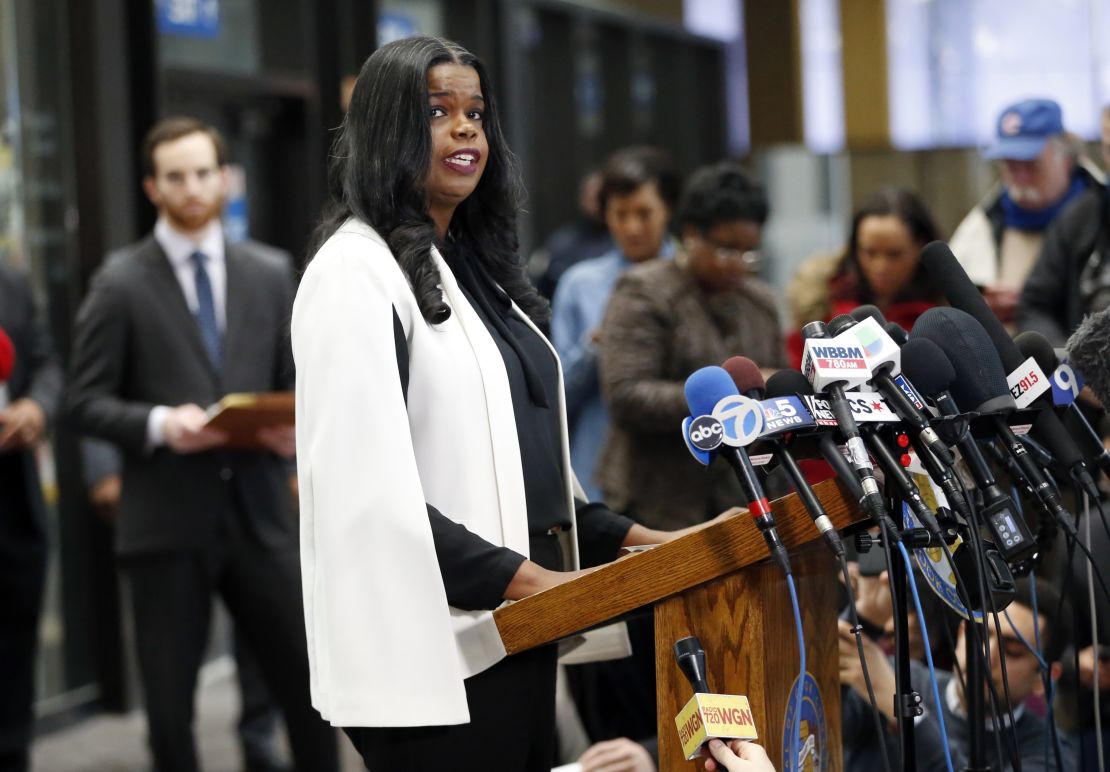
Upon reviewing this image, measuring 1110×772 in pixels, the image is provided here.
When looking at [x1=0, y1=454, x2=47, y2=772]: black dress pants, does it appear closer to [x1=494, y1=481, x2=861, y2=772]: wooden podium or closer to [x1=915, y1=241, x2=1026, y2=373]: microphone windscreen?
[x1=494, y1=481, x2=861, y2=772]: wooden podium

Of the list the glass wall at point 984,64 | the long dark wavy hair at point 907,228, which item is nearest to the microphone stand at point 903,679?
the long dark wavy hair at point 907,228

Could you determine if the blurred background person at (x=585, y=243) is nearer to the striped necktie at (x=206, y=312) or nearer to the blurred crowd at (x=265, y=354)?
the blurred crowd at (x=265, y=354)

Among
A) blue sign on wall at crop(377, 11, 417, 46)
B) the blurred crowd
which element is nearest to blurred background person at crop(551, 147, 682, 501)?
the blurred crowd

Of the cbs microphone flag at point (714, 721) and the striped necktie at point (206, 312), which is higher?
the striped necktie at point (206, 312)

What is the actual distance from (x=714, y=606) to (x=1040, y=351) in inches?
22.9

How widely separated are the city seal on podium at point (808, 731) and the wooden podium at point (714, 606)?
0.06ft

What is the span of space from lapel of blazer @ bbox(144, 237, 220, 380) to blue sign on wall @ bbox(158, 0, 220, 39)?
2.17 meters

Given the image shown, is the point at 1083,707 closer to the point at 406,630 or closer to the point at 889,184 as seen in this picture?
the point at 406,630

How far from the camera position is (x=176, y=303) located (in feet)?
13.3

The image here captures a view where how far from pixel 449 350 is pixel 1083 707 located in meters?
1.34

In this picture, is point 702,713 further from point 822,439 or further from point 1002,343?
point 1002,343

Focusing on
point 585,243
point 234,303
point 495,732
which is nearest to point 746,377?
point 495,732

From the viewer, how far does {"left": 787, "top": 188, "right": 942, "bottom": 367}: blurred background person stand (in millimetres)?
4008

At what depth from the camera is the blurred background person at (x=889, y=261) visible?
158 inches
